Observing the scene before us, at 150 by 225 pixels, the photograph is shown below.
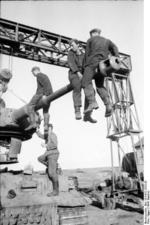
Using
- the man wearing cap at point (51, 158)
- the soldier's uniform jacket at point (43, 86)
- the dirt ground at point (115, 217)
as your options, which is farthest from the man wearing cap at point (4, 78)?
the dirt ground at point (115, 217)

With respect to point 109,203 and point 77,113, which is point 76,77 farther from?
point 109,203

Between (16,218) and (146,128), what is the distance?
10.3 feet

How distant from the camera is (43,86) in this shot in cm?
567

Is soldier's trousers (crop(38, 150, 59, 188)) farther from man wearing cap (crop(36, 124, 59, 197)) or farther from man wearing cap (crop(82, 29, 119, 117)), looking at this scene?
man wearing cap (crop(82, 29, 119, 117))

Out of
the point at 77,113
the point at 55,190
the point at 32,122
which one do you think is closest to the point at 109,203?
the point at 55,190

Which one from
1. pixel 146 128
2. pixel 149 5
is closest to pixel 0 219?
pixel 146 128

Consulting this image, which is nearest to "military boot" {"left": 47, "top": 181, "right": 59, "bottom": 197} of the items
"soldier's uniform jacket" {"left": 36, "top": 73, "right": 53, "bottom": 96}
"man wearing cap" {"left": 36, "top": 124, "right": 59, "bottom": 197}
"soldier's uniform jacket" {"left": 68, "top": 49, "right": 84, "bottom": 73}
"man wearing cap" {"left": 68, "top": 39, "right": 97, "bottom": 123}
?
"man wearing cap" {"left": 36, "top": 124, "right": 59, "bottom": 197}

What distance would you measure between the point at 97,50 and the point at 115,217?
8.69 meters

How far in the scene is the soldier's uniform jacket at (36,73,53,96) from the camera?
5.55m

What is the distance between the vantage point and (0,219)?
Result: 536cm

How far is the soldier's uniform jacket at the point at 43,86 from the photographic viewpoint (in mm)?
5555

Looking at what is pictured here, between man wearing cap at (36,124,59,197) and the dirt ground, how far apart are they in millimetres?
4446

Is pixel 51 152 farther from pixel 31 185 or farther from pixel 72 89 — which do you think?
pixel 72 89

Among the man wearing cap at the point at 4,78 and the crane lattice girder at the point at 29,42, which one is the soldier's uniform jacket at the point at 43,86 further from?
the crane lattice girder at the point at 29,42
